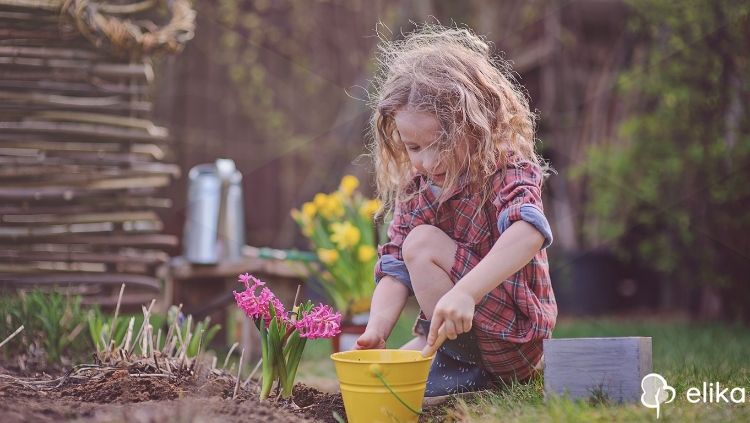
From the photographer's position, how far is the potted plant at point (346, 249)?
2.86 metres

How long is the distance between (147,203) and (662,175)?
95.6 inches

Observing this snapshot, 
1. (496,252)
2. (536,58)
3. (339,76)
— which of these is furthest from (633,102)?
(496,252)

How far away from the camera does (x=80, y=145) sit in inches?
105

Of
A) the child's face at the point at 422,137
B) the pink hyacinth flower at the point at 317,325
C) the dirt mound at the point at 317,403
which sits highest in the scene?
the child's face at the point at 422,137

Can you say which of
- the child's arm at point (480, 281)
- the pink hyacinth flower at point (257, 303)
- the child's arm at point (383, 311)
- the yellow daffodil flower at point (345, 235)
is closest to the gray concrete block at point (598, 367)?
the child's arm at point (480, 281)

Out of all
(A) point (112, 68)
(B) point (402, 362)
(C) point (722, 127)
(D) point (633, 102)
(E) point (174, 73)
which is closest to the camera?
(B) point (402, 362)

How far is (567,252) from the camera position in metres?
4.70

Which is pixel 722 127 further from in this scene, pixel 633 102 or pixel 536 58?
pixel 536 58

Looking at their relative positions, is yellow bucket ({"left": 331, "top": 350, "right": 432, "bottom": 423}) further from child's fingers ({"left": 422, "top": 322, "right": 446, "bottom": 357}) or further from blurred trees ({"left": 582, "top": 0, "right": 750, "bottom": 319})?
blurred trees ({"left": 582, "top": 0, "right": 750, "bottom": 319})

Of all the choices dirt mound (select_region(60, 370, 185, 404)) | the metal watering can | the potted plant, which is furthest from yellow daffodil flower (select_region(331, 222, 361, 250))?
dirt mound (select_region(60, 370, 185, 404))

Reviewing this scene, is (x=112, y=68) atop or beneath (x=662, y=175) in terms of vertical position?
atop

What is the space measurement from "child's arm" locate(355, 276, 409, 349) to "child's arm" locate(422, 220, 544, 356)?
213 millimetres

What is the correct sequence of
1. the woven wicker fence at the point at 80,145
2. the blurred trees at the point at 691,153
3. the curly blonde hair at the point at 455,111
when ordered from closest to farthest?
the curly blonde hair at the point at 455,111, the woven wicker fence at the point at 80,145, the blurred trees at the point at 691,153

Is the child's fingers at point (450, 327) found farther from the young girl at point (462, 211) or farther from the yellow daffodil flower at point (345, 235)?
the yellow daffodil flower at point (345, 235)
